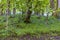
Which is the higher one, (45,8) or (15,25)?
(45,8)

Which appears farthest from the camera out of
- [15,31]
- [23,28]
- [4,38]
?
[23,28]

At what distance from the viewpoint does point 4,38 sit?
7.63 meters

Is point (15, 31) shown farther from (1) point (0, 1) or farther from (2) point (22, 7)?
(1) point (0, 1)

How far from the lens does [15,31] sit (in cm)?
823

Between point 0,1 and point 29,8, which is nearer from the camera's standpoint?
point 29,8

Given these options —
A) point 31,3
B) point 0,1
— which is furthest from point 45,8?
point 0,1

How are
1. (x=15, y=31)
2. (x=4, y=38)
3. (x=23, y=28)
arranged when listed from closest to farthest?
1. (x=4, y=38)
2. (x=15, y=31)
3. (x=23, y=28)

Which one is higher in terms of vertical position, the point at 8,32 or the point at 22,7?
the point at 22,7

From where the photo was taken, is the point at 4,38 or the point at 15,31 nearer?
the point at 4,38

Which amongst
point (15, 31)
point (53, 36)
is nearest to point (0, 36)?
point (15, 31)

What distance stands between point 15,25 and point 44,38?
2265mm

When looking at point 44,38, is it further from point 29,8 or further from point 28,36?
point 29,8

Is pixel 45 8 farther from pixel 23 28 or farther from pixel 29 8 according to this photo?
pixel 23 28

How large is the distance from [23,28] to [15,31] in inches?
37.8
